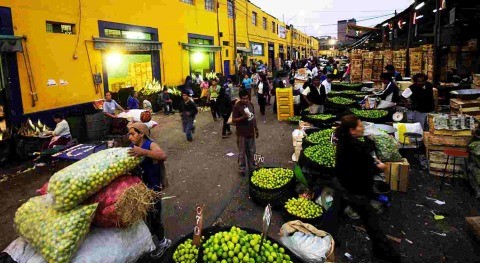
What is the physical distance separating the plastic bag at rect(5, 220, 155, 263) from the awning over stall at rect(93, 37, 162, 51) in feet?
39.5

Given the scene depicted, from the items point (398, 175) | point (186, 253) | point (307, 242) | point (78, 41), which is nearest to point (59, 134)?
point (78, 41)

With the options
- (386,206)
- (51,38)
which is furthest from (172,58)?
(386,206)

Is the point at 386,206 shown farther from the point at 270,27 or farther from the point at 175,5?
the point at 270,27

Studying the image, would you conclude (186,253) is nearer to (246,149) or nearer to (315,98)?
(246,149)

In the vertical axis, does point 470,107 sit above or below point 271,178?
above

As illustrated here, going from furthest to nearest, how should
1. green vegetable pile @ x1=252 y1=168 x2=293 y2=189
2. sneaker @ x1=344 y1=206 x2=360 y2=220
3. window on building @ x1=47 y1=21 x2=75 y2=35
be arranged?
window on building @ x1=47 y1=21 x2=75 y2=35 → green vegetable pile @ x1=252 y1=168 x2=293 y2=189 → sneaker @ x1=344 y1=206 x2=360 y2=220

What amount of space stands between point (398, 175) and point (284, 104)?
8123 mm

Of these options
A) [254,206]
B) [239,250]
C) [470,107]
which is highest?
[470,107]

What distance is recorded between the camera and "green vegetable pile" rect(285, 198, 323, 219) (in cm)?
507

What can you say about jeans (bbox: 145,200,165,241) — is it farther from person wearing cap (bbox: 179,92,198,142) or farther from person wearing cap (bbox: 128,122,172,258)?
person wearing cap (bbox: 179,92,198,142)

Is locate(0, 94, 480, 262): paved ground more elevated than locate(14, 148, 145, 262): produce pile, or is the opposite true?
locate(14, 148, 145, 262): produce pile

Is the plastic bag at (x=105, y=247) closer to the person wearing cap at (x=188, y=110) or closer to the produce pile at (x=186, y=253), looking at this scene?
the produce pile at (x=186, y=253)

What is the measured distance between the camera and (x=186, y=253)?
11.2 ft

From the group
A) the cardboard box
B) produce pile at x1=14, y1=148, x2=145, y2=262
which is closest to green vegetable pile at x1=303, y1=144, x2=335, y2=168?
the cardboard box
